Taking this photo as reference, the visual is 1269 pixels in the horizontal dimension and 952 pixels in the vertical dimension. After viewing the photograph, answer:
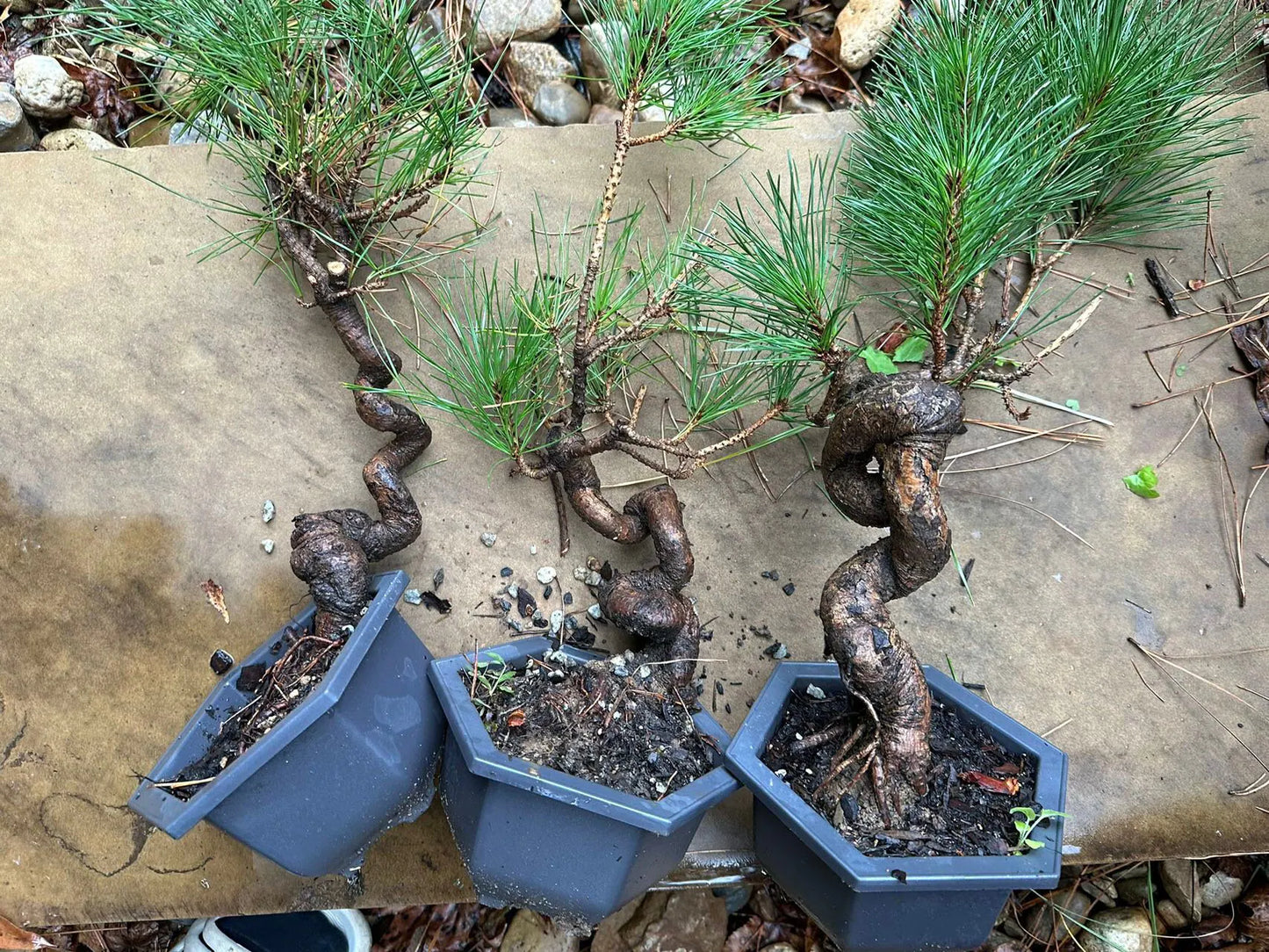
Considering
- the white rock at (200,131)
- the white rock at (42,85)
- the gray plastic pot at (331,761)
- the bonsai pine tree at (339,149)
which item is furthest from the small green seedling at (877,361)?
the white rock at (42,85)

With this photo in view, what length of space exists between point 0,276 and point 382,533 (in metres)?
0.88

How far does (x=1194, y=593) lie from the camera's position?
5.27ft

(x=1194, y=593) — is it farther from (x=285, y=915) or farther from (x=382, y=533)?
(x=285, y=915)

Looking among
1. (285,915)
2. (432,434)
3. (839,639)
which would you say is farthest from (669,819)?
(285,915)

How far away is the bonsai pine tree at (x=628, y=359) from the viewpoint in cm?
133

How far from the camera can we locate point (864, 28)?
1906mm

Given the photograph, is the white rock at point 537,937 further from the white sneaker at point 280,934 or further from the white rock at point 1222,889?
the white rock at point 1222,889

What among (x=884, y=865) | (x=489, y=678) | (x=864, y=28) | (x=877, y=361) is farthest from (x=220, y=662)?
(x=864, y=28)

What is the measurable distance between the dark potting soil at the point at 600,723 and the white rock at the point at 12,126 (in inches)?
59.7

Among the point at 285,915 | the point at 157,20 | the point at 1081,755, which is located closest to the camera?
the point at 157,20

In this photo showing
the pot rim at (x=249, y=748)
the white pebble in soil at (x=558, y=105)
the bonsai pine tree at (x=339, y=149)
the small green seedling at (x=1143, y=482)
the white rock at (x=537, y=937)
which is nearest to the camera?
Result: the pot rim at (x=249, y=748)

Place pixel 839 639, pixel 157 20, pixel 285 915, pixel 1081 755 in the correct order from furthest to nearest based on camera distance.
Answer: pixel 285 915, pixel 1081 755, pixel 157 20, pixel 839 639

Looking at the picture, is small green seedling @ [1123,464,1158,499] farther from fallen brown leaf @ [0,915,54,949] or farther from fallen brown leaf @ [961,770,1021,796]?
fallen brown leaf @ [0,915,54,949]

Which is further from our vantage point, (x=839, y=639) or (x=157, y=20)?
(x=157, y=20)
